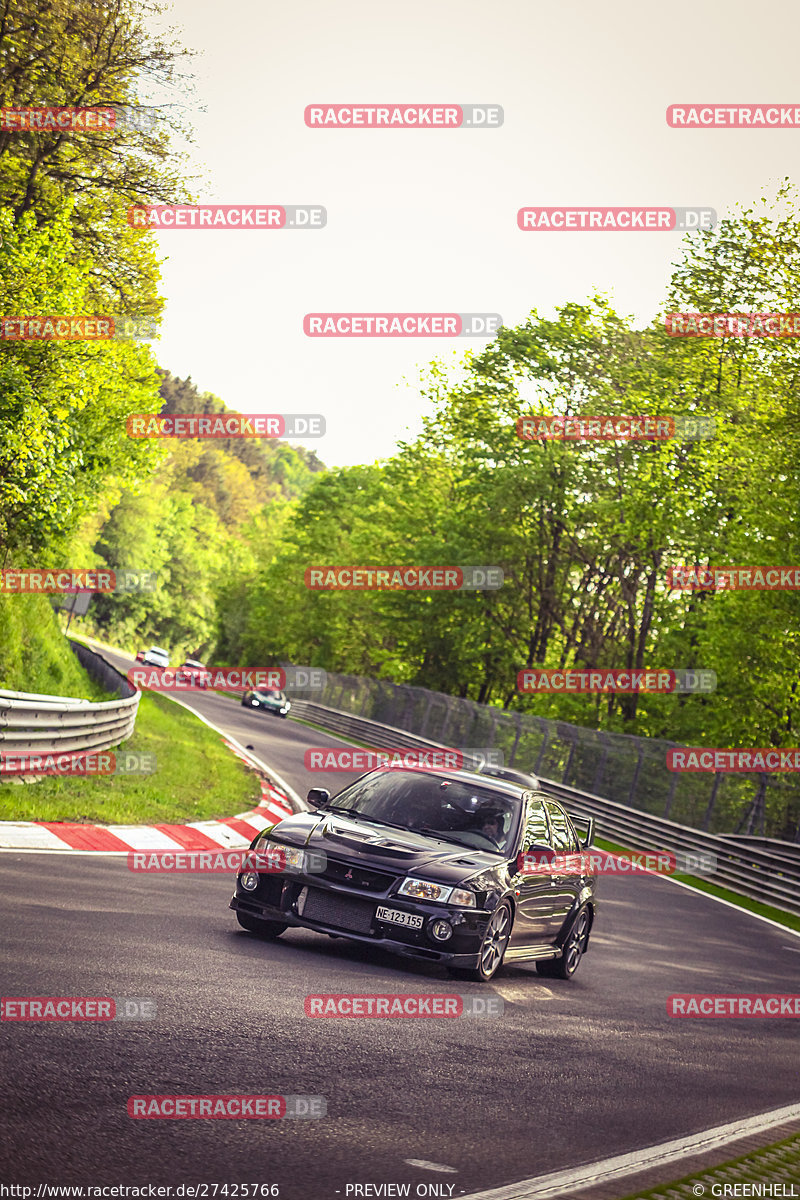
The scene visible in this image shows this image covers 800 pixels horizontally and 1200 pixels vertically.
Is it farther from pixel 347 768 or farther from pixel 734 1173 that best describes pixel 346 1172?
pixel 347 768

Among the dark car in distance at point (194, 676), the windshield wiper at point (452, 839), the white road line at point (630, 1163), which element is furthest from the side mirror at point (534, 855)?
the dark car in distance at point (194, 676)

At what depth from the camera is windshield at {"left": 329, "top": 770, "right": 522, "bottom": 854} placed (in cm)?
962

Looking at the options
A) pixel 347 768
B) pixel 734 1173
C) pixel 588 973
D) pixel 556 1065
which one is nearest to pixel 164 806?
pixel 588 973

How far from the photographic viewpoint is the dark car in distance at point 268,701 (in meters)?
57.7

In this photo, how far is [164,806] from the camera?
16422mm

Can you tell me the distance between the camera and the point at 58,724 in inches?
606

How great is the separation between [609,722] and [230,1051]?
3858cm

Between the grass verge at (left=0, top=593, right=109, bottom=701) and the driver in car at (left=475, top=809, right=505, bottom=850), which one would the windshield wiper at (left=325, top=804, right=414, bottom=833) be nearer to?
the driver in car at (left=475, top=809, right=505, bottom=850)

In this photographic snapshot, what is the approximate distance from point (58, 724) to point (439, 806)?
7197 mm

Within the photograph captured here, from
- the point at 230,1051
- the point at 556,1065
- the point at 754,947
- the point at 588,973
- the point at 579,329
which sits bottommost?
the point at 754,947

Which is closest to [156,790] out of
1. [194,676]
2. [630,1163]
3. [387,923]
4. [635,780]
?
[387,923]

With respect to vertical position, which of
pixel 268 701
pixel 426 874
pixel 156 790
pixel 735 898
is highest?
pixel 426 874

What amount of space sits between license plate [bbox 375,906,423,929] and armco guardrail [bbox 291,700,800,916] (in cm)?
1586

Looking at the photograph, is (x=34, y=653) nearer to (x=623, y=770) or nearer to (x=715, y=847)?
(x=715, y=847)
